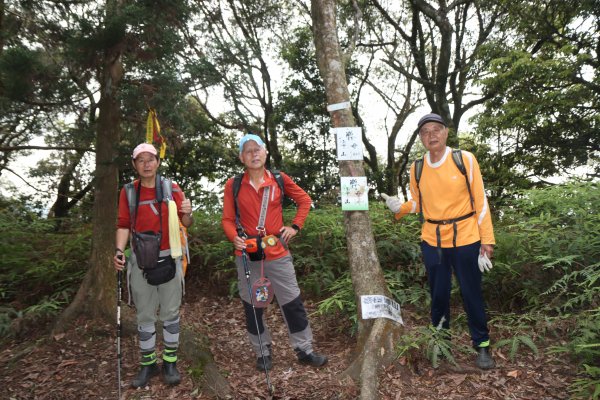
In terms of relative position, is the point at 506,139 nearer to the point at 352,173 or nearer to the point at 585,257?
the point at 585,257

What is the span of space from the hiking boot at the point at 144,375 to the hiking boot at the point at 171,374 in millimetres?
142

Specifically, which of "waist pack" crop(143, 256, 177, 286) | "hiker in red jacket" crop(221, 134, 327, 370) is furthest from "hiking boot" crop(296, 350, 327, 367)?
"waist pack" crop(143, 256, 177, 286)

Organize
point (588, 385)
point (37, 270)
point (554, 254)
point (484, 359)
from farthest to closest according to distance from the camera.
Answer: point (37, 270) < point (554, 254) < point (484, 359) < point (588, 385)

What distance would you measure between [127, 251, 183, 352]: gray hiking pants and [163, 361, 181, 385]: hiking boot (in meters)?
0.20

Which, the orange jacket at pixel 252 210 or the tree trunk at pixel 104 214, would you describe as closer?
the orange jacket at pixel 252 210

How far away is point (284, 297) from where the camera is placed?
4.18 m

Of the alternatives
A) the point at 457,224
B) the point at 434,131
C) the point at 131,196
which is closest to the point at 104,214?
the point at 131,196

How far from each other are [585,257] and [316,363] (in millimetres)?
3264

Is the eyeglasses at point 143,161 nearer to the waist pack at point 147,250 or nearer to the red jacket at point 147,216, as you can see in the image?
the red jacket at point 147,216

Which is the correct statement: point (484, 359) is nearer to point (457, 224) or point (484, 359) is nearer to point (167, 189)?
point (457, 224)

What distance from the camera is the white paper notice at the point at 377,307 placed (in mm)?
4039

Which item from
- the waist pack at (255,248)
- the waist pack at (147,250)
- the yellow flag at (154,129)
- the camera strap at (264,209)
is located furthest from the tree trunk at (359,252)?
the yellow flag at (154,129)

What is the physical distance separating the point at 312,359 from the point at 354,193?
1.79 m

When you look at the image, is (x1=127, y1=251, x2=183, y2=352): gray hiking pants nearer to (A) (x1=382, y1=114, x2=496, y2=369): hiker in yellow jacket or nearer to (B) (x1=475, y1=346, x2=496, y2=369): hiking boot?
(A) (x1=382, y1=114, x2=496, y2=369): hiker in yellow jacket
